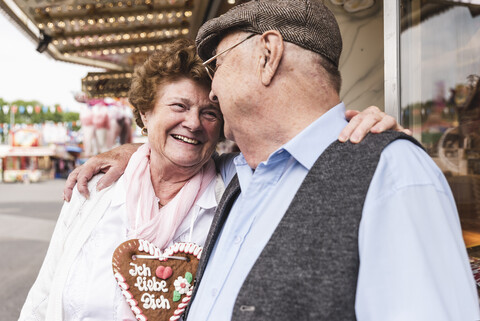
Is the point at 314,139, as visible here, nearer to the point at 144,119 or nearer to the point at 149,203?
the point at 149,203

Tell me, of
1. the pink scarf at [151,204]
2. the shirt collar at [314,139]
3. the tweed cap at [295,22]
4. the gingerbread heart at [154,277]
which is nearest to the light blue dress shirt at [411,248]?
the shirt collar at [314,139]

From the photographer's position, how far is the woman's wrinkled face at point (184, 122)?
177 cm

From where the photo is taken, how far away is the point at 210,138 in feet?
5.99

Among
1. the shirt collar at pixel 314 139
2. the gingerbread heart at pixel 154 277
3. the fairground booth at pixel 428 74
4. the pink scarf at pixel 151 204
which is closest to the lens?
the shirt collar at pixel 314 139

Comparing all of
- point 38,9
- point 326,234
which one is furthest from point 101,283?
point 38,9

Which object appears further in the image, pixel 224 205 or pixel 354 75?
pixel 354 75

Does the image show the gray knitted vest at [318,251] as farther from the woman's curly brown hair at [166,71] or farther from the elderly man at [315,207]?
the woman's curly brown hair at [166,71]

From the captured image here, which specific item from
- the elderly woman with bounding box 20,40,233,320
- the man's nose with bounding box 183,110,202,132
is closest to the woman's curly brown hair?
the elderly woman with bounding box 20,40,233,320

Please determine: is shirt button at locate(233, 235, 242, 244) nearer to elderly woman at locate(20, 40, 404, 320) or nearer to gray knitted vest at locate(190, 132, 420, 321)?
gray knitted vest at locate(190, 132, 420, 321)

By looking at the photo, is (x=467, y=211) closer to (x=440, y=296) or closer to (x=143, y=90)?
(x=440, y=296)

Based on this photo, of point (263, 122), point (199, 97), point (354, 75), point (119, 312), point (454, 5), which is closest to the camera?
point (263, 122)

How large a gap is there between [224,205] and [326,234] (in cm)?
61

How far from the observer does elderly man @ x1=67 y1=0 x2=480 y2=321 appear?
844mm

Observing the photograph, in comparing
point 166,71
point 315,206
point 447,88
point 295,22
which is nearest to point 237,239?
point 315,206
